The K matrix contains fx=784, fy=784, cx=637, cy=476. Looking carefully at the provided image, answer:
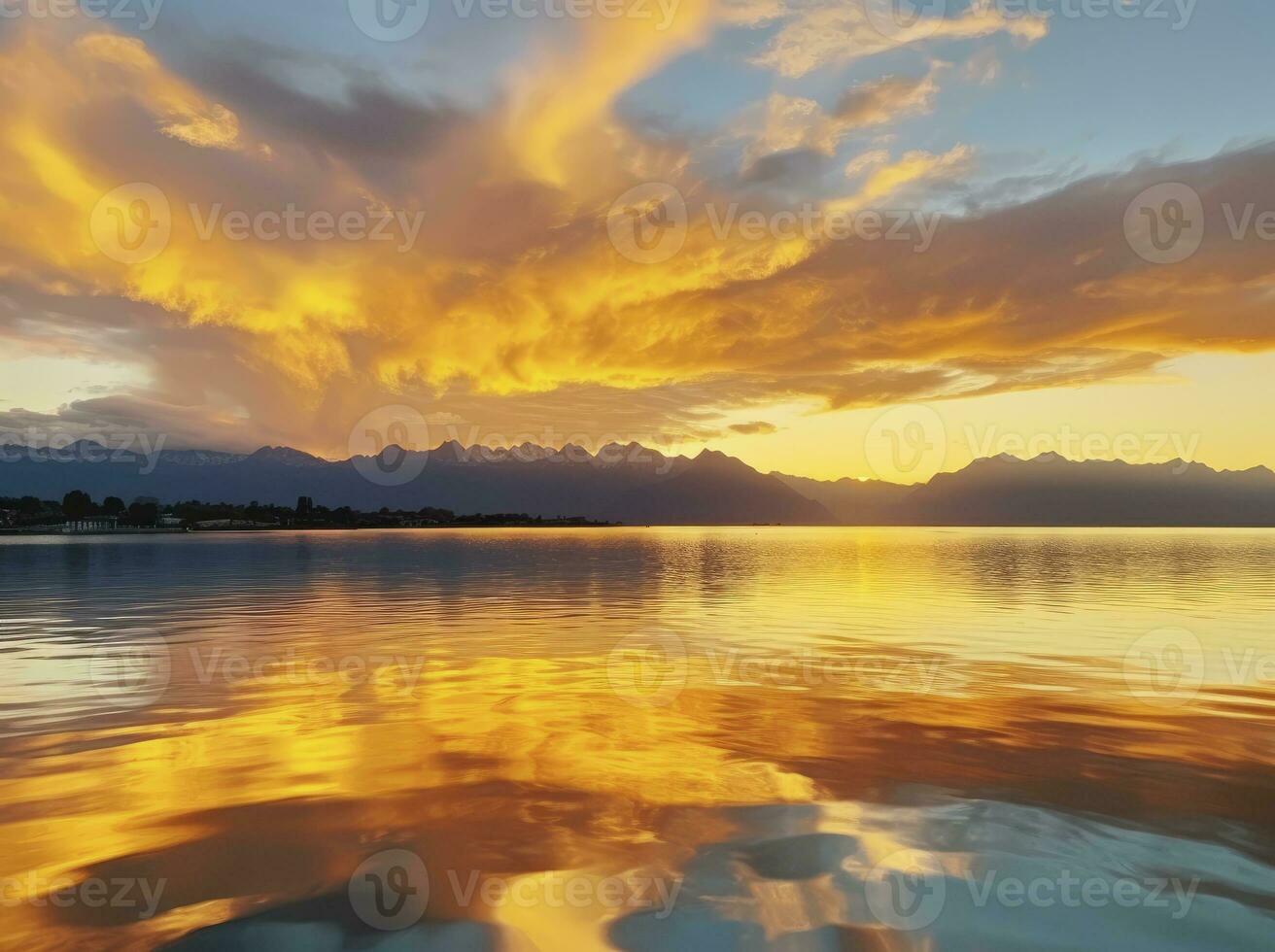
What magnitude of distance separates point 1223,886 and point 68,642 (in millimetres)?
34644

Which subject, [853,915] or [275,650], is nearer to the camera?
[853,915]

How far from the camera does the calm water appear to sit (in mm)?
8734

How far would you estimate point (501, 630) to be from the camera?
33406 millimetres

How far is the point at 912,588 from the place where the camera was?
189 feet

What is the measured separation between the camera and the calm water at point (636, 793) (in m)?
8.73

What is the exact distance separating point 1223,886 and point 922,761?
548cm

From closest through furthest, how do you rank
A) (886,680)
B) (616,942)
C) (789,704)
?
1. (616,942)
2. (789,704)
3. (886,680)

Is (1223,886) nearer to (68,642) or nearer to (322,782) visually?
(322,782)

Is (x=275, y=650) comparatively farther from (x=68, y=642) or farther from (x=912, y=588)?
(x=912, y=588)

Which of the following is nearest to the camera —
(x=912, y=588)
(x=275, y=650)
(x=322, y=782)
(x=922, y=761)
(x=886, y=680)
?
(x=322, y=782)

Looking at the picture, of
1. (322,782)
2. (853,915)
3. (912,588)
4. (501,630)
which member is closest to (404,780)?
(322,782)

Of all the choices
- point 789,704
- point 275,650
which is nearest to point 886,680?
point 789,704

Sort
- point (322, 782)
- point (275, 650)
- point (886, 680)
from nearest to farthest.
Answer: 1. point (322, 782)
2. point (886, 680)
3. point (275, 650)

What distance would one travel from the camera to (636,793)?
1283 cm
